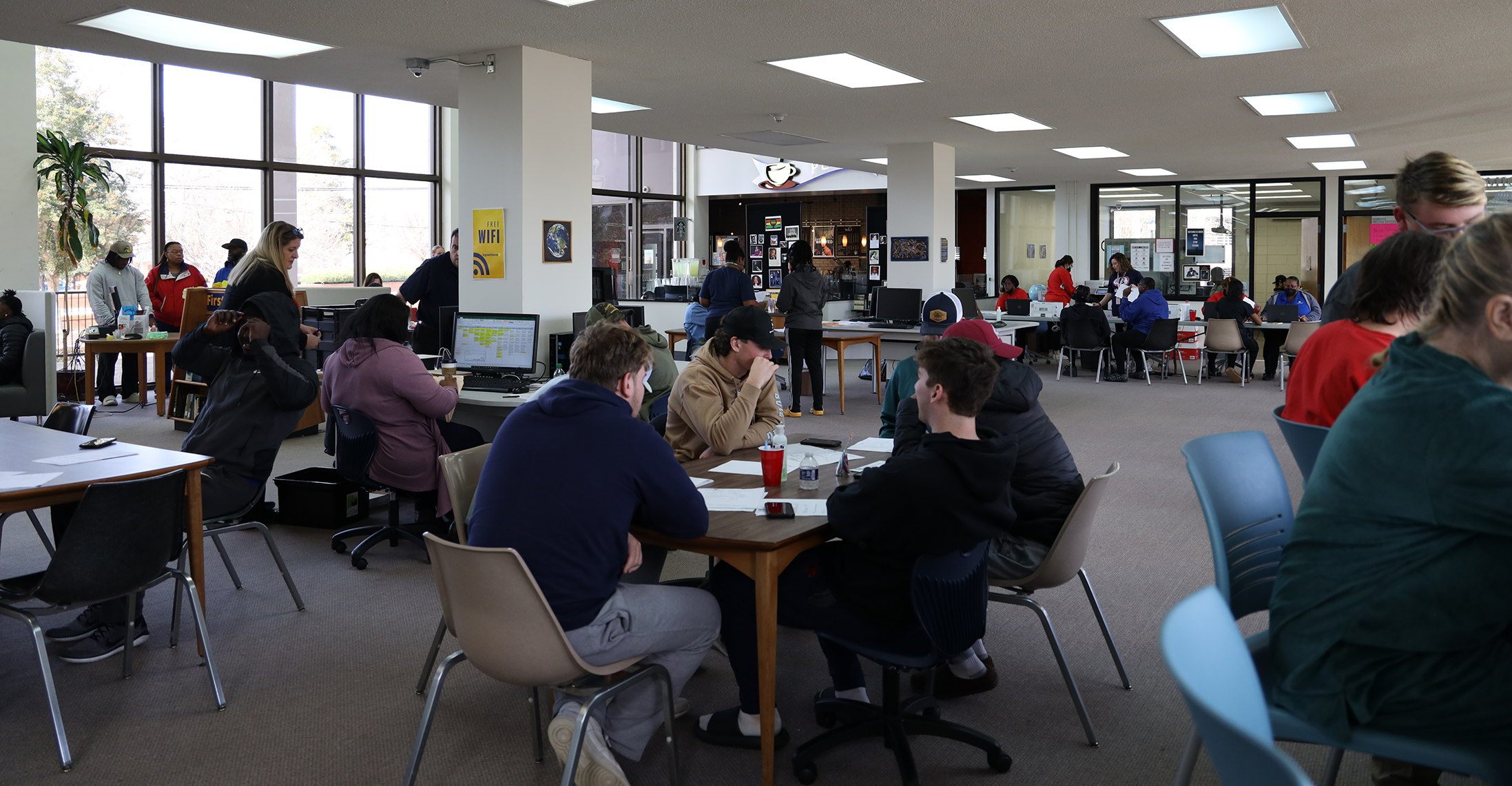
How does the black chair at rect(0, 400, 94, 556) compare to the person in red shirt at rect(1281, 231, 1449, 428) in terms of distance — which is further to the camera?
the black chair at rect(0, 400, 94, 556)


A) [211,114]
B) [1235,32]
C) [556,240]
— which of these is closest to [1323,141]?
[1235,32]

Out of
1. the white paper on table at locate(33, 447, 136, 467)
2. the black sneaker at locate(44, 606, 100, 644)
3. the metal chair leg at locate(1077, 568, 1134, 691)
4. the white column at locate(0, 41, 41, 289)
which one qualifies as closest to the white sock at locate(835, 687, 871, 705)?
the metal chair leg at locate(1077, 568, 1134, 691)

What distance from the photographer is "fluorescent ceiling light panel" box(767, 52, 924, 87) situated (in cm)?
677

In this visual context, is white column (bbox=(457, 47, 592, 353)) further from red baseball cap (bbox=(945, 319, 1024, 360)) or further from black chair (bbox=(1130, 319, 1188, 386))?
black chair (bbox=(1130, 319, 1188, 386))

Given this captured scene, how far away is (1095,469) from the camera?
6.91 m

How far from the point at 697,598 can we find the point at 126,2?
4.66 meters

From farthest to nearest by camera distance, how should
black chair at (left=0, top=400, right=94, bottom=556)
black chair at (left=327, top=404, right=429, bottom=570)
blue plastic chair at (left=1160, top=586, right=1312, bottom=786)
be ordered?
black chair at (left=327, top=404, right=429, bottom=570), black chair at (left=0, top=400, right=94, bottom=556), blue plastic chair at (left=1160, top=586, right=1312, bottom=786)

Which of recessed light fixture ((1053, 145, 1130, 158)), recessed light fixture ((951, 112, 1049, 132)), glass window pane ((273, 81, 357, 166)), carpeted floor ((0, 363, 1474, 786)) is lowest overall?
carpeted floor ((0, 363, 1474, 786))

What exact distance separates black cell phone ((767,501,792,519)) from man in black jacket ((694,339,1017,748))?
0.46 feet

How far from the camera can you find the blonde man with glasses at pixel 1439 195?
2922 mm

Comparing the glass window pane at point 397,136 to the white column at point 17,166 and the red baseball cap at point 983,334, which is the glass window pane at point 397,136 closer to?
the white column at point 17,166

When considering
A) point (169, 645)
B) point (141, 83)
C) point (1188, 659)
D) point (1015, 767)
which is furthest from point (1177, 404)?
point (141, 83)

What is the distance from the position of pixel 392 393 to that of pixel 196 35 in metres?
3.15

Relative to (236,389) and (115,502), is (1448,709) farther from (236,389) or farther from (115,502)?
(236,389)
